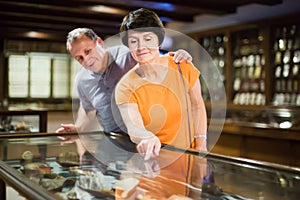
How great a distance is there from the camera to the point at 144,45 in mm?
1577

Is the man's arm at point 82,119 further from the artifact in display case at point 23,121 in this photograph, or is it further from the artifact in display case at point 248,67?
the artifact in display case at point 248,67

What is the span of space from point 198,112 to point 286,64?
15.6ft

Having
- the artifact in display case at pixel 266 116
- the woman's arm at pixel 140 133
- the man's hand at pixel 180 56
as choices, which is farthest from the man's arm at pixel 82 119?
the artifact in display case at pixel 266 116

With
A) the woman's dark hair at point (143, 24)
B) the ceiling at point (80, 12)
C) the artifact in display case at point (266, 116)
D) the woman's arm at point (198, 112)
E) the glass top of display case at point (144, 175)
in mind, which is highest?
the ceiling at point (80, 12)

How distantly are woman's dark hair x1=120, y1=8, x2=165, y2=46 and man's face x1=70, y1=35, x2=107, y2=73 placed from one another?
1.00 feet

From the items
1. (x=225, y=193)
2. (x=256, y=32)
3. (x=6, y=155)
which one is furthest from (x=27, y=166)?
(x=256, y=32)

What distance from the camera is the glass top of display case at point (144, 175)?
1.26 m

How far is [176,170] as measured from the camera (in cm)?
155

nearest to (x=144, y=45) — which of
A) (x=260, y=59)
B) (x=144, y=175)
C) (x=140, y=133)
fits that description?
(x=140, y=133)

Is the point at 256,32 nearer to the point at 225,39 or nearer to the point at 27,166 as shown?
the point at 225,39

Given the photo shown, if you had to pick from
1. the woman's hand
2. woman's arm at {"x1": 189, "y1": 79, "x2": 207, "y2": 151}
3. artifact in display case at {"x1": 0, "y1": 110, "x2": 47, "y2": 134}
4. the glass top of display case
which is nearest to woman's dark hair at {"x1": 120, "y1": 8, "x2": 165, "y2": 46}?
woman's arm at {"x1": 189, "y1": 79, "x2": 207, "y2": 151}

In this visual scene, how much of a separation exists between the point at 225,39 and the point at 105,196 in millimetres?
5995

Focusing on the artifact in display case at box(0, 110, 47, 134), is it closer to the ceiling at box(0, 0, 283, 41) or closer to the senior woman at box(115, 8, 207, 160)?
the senior woman at box(115, 8, 207, 160)

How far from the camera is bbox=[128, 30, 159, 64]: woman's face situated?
1559 millimetres
